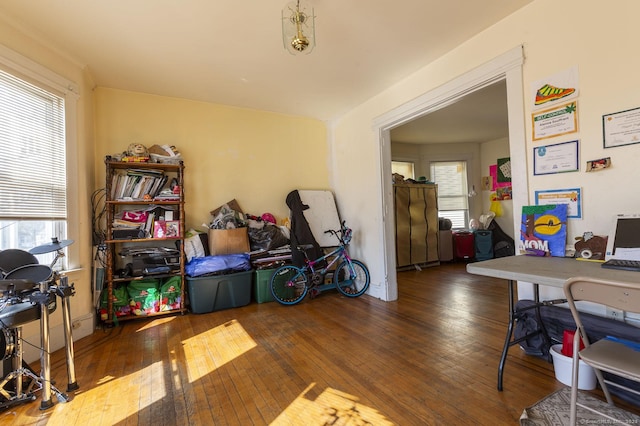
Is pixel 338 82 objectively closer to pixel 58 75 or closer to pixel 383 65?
pixel 383 65

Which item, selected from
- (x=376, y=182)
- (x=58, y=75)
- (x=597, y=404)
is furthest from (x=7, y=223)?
(x=597, y=404)

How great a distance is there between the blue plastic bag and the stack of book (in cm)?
89

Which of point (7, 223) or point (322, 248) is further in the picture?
point (322, 248)

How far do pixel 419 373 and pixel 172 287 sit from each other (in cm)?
269

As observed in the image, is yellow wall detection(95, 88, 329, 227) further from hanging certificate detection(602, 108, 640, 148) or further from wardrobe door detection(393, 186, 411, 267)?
hanging certificate detection(602, 108, 640, 148)

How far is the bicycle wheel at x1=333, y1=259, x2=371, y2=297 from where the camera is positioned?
12.6ft

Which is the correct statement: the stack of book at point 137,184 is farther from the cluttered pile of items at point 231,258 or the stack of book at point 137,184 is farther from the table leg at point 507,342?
the table leg at point 507,342

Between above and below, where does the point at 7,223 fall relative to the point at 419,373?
above

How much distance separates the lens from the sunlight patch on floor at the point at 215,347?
2129 millimetres

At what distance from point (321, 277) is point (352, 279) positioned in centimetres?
46

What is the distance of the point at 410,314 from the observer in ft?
10.2

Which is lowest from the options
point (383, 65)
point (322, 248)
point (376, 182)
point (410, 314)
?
point (410, 314)

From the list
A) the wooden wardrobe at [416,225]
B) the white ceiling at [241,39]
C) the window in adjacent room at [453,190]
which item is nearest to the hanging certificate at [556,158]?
the white ceiling at [241,39]

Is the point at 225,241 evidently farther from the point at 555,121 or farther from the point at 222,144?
the point at 555,121
